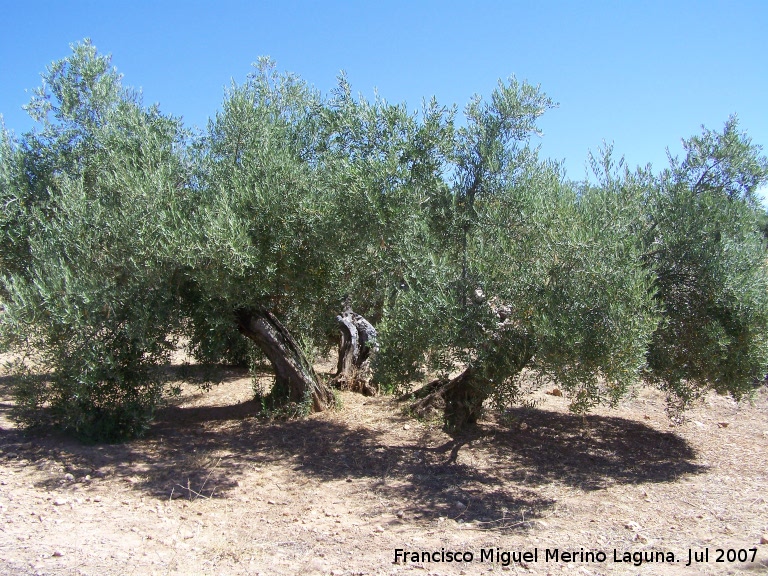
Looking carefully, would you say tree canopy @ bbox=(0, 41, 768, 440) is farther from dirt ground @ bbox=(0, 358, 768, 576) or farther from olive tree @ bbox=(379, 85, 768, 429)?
dirt ground @ bbox=(0, 358, 768, 576)

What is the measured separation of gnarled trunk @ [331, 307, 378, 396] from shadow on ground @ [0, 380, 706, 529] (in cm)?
160

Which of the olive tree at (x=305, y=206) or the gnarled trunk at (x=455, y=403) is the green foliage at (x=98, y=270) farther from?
the gnarled trunk at (x=455, y=403)

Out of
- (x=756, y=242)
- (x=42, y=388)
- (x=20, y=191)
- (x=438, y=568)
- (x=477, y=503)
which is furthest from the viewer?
(x=20, y=191)

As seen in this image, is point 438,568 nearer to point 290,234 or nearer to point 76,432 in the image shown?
point 290,234

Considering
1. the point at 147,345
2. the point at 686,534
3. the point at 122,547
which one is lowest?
the point at 122,547

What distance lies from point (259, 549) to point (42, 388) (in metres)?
4.52

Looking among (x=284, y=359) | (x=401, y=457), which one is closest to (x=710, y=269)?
(x=401, y=457)

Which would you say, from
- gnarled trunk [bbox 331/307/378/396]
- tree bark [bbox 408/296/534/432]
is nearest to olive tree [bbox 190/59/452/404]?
tree bark [bbox 408/296/534/432]

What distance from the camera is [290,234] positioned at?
7926 millimetres

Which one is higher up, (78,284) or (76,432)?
(78,284)

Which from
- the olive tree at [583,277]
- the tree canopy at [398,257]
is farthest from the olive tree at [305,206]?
the olive tree at [583,277]

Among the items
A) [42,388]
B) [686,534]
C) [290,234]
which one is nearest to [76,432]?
[42,388]

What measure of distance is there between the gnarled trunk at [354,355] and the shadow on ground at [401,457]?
62.9 inches

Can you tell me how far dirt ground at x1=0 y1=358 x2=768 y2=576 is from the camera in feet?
18.1
